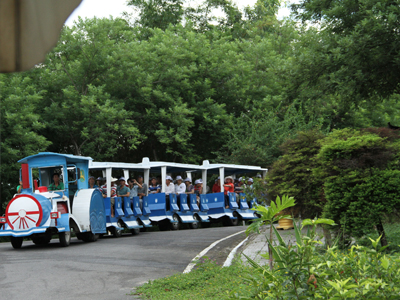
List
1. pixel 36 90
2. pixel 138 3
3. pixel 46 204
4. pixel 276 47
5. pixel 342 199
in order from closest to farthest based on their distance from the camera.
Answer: pixel 342 199
pixel 46 204
pixel 36 90
pixel 138 3
pixel 276 47

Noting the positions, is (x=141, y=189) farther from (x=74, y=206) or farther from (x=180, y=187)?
(x=74, y=206)

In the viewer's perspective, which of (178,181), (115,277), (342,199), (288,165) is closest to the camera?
(342,199)

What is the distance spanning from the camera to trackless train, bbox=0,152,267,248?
14234mm

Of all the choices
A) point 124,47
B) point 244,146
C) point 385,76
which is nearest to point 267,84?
point 244,146

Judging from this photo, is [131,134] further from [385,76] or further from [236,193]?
[385,76]

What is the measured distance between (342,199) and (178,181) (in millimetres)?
13228

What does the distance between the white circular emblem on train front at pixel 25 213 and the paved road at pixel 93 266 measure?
680 mm

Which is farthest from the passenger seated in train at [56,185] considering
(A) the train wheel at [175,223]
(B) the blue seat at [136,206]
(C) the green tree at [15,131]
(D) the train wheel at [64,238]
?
(C) the green tree at [15,131]

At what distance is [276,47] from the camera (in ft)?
126

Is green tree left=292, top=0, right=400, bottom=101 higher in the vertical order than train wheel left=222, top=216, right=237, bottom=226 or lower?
higher

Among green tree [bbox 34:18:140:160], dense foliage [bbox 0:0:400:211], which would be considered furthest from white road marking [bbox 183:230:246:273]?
green tree [bbox 34:18:140:160]

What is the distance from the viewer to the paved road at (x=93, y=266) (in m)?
8.52

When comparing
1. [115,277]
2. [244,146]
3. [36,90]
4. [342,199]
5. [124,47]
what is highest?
[124,47]

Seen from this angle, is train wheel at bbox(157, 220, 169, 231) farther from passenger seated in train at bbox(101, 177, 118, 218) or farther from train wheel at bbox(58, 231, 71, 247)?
train wheel at bbox(58, 231, 71, 247)
